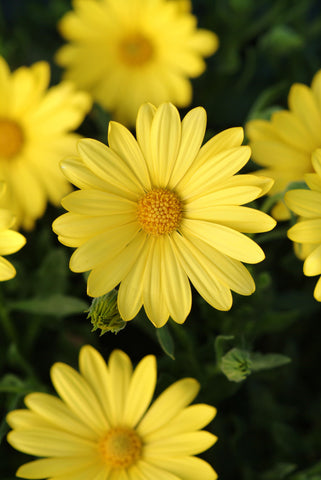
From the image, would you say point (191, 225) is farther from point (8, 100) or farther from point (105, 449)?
point (8, 100)

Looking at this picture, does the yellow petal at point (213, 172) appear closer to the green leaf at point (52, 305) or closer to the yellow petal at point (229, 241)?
the yellow petal at point (229, 241)

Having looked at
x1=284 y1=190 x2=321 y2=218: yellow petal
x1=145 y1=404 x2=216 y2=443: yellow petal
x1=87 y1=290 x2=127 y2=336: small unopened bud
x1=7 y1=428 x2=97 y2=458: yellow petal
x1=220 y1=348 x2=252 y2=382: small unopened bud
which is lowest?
x1=7 y1=428 x2=97 y2=458: yellow petal

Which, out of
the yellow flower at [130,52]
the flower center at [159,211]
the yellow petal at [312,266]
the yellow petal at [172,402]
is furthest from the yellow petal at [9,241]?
the yellow flower at [130,52]

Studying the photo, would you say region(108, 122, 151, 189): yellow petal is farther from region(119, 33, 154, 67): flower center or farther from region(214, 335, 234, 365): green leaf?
region(119, 33, 154, 67): flower center

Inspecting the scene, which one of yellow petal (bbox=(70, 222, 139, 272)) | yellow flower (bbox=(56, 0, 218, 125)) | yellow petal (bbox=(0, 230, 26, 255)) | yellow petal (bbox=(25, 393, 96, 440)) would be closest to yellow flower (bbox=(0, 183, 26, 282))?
yellow petal (bbox=(0, 230, 26, 255))

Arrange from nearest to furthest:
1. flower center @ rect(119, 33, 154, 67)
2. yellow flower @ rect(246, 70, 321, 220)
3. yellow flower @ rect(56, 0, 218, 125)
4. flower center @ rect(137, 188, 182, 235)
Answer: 1. flower center @ rect(137, 188, 182, 235)
2. yellow flower @ rect(246, 70, 321, 220)
3. yellow flower @ rect(56, 0, 218, 125)
4. flower center @ rect(119, 33, 154, 67)

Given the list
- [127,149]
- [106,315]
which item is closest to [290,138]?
[127,149]
